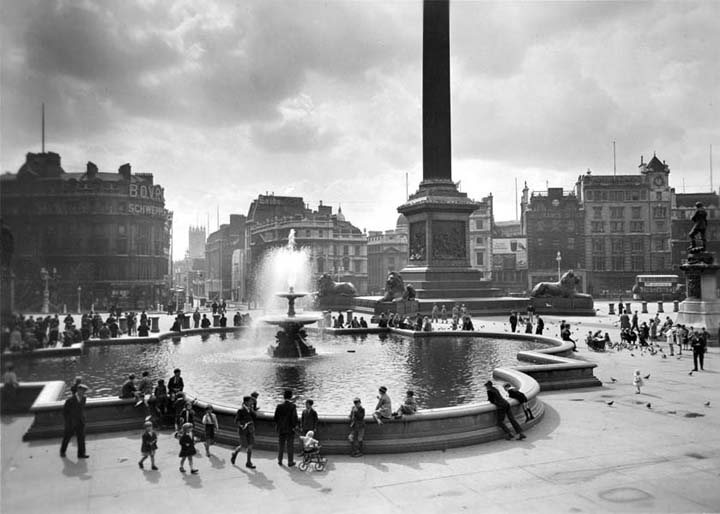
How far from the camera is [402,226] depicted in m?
106

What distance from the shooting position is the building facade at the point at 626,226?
281 feet

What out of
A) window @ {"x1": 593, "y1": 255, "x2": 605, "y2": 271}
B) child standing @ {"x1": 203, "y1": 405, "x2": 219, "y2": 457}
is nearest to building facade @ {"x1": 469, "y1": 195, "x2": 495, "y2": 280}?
window @ {"x1": 593, "y1": 255, "x2": 605, "y2": 271}

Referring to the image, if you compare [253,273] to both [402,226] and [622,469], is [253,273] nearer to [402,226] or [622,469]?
[402,226]

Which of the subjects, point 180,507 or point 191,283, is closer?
point 180,507

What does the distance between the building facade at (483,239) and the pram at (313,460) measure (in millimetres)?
82766

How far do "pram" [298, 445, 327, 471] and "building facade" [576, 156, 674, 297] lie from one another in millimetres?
83549

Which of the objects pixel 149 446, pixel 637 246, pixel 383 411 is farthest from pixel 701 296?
pixel 637 246

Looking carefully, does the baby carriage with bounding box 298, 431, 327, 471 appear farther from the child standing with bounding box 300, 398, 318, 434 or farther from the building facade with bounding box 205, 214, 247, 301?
the building facade with bounding box 205, 214, 247, 301

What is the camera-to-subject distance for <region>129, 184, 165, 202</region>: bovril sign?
40.2 m

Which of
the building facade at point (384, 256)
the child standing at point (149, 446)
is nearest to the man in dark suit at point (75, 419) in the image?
the child standing at point (149, 446)

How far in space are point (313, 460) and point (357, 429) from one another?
0.97 m

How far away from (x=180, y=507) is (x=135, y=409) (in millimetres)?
4701

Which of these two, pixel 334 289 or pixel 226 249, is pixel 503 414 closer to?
pixel 334 289

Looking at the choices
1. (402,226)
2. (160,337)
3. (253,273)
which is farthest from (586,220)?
(160,337)
